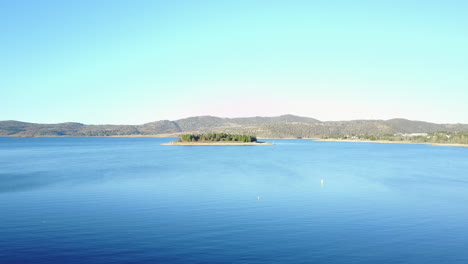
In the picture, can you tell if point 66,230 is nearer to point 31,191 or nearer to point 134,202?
point 134,202

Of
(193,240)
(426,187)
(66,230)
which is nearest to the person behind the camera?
(193,240)

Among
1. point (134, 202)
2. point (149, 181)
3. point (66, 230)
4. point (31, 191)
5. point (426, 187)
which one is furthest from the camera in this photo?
point (149, 181)

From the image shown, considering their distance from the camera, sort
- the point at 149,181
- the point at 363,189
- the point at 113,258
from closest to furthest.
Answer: the point at 113,258
the point at 363,189
the point at 149,181

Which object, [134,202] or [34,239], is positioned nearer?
[34,239]

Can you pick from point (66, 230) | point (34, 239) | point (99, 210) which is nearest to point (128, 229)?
point (66, 230)

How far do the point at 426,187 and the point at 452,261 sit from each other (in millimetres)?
33781

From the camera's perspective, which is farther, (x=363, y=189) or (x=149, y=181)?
(x=149, y=181)

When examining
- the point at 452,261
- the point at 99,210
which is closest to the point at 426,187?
the point at 452,261

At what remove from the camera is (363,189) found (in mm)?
48094

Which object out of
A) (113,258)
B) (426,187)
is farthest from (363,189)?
(113,258)

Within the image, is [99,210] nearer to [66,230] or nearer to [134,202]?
[134,202]

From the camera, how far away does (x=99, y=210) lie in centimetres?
3350

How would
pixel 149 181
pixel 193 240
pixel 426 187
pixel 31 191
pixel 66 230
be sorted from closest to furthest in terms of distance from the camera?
pixel 193 240
pixel 66 230
pixel 31 191
pixel 426 187
pixel 149 181

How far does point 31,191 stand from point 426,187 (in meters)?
53.2
